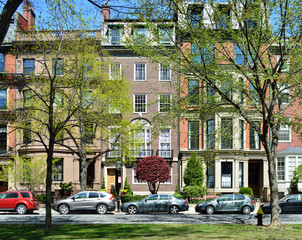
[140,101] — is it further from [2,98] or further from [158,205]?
[158,205]

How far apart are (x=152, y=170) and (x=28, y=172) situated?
1071 centimetres

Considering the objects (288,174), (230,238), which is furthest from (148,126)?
(230,238)

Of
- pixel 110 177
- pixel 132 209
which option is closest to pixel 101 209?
pixel 132 209

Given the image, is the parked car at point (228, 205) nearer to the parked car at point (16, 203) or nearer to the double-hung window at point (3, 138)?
the parked car at point (16, 203)

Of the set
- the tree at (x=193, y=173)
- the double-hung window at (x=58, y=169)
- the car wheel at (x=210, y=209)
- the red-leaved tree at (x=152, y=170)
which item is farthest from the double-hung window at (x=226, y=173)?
the double-hung window at (x=58, y=169)

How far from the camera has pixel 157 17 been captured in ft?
65.5

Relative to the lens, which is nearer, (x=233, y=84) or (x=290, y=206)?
(x=233, y=84)

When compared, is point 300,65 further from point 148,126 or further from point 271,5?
point 148,126

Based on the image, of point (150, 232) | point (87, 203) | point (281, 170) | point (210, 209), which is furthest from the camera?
point (281, 170)

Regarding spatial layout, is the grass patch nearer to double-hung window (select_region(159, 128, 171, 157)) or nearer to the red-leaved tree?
the red-leaved tree

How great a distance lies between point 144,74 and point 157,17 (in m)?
24.1

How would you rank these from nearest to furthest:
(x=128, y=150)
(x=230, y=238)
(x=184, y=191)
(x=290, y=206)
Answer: (x=230, y=238), (x=290, y=206), (x=128, y=150), (x=184, y=191)

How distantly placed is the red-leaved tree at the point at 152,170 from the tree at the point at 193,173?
2609mm

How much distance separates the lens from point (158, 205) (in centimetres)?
3009
